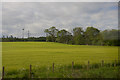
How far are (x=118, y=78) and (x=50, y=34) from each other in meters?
9.48

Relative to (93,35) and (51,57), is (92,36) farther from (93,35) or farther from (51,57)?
(51,57)

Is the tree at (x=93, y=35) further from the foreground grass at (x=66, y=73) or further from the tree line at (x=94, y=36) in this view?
the foreground grass at (x=66, y=73)

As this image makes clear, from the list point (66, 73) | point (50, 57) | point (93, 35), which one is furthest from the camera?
point (93, 35)

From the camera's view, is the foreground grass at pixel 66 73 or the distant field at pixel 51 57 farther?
the distant field at pixel 51 57

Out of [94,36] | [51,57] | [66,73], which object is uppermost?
[94,36]

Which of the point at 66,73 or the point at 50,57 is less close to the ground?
the point at 66,73

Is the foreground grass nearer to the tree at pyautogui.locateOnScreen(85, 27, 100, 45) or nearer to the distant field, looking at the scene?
the distant field

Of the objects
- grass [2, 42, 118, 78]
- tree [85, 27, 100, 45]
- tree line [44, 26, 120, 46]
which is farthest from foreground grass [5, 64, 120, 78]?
tree [85, 27, 100, 45]

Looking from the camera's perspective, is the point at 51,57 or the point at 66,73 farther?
the point at 51,57

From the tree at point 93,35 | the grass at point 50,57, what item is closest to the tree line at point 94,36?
the tree at point 93,35

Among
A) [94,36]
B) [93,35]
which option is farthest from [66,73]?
[93,35]

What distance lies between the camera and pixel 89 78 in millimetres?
4281

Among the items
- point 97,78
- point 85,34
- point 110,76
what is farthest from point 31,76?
point 85,34

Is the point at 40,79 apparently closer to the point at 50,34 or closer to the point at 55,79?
the point at 55,79
